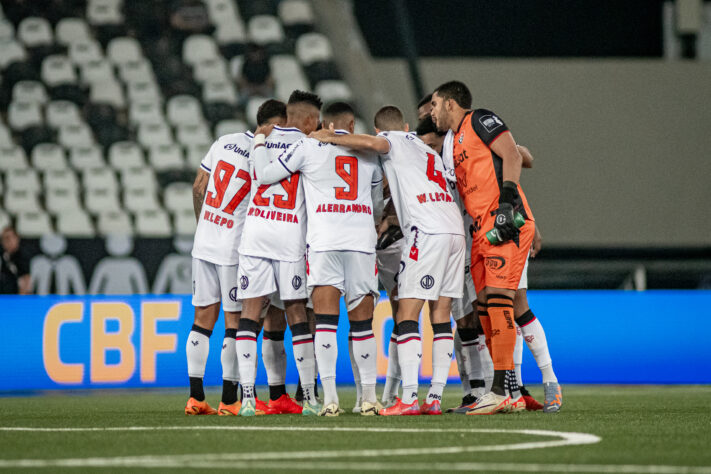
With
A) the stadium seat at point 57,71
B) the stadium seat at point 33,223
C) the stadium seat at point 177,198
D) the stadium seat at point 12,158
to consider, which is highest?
the stadium seat at point 57,71

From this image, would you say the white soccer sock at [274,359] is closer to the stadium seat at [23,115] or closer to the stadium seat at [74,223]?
the stadium seat at [74,223]

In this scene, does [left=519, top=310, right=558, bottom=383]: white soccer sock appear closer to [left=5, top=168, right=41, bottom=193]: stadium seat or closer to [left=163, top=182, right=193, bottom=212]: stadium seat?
[left=163, top=182, right=193, bottom=212]: stadium seat

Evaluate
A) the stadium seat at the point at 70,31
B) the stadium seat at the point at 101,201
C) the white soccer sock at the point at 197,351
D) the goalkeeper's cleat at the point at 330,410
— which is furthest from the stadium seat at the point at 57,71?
the goalkeeper's cleat at the point at 330,410

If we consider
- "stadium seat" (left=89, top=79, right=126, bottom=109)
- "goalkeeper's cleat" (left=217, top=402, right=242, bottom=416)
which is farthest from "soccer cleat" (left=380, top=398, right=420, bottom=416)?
"stadium seat" (left=89, top=79, right=126, bottom=109)

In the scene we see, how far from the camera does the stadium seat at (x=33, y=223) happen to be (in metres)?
13.3

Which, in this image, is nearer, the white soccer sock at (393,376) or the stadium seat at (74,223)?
the white soccer sock at (393,376)

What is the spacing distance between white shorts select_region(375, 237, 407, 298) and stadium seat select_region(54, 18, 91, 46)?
10.8 meters

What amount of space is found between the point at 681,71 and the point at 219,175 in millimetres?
12246

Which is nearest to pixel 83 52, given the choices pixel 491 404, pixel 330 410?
pixel 330 410

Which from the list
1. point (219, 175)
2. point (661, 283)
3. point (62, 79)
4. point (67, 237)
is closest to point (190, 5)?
point (62, 79)

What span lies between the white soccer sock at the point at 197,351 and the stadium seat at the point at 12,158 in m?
8.05

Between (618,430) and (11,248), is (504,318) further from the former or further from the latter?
(11,248)

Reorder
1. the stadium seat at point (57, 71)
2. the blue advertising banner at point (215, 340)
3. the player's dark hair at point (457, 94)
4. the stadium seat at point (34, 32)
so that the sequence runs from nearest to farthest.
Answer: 1. the player's dark hair at point (457, 94)
2. the blue advertising banner at point (215, 340)
3. the stadium seat at point (57, 71)
4. the stadium seat at point (34, 32)

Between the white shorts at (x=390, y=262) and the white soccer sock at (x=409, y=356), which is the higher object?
the white shorts at (x=390, y=262)
